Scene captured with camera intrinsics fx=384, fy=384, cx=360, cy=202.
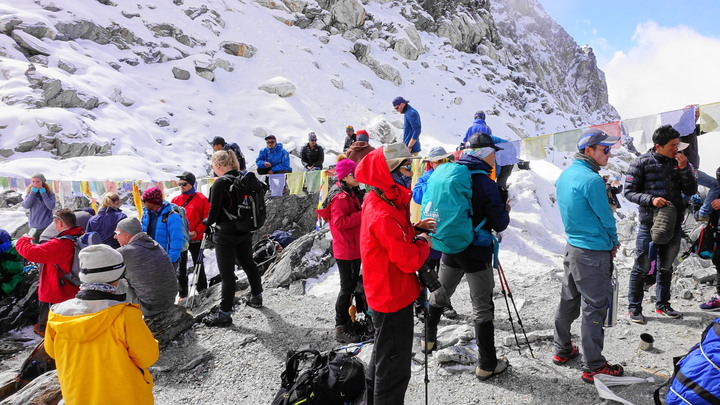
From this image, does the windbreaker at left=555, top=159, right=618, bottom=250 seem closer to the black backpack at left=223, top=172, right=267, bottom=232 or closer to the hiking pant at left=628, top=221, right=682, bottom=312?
the hiking pant at left=628, top=221, right=682, bottom=312

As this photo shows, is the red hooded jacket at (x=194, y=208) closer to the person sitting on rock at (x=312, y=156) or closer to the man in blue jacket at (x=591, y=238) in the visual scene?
the person sitting on rock at (x=312, y=156)

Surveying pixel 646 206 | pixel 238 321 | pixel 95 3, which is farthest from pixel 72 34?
pixel 646 206

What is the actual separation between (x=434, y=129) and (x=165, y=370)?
20.6 m

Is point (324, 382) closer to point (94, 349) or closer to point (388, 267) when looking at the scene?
point (388, 267)

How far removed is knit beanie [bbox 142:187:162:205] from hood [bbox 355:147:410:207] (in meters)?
4.02

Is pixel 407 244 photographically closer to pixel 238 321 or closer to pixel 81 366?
pixel 81 366

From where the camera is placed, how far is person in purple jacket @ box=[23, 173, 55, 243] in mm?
8094

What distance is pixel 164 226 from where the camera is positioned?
5676mm

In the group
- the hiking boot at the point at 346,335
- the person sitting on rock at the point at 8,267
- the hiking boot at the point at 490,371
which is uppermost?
the hiking boot at the point at 490,371

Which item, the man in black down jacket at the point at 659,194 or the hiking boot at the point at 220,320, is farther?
the hiking boot at the point at 220,320

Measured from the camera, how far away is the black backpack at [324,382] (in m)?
3.03

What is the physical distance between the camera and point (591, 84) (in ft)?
190

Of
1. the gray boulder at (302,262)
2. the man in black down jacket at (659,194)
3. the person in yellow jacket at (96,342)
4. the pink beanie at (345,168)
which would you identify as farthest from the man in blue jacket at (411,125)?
the person in yellow jacket at (96,342)

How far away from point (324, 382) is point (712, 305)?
486cm
